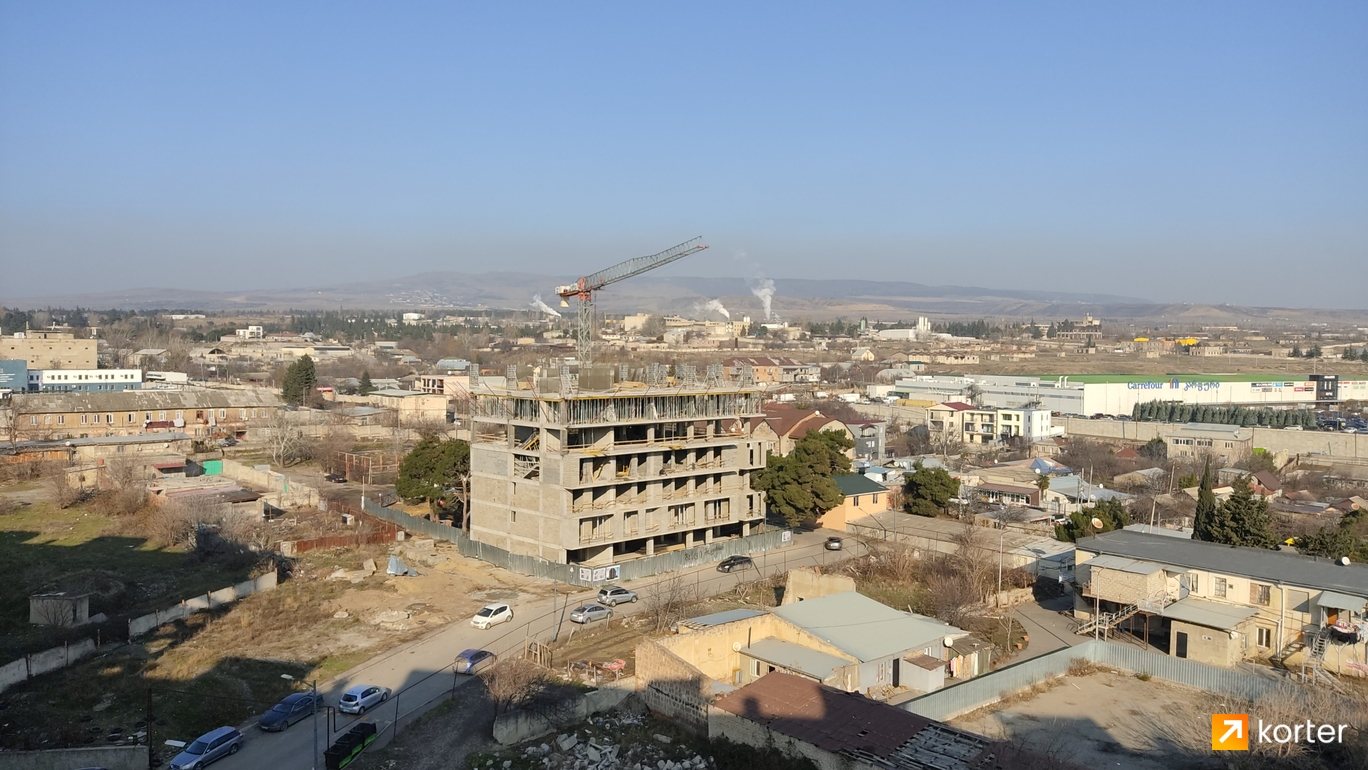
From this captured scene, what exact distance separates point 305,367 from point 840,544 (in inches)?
1806

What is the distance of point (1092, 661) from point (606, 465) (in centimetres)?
1430

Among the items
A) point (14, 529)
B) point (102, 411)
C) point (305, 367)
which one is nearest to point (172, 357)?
point (305, 367)

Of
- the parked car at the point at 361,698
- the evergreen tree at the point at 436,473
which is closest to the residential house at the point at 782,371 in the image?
the evergreen tree at the point at 436,473

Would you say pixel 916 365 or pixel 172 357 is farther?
pixel 916 365

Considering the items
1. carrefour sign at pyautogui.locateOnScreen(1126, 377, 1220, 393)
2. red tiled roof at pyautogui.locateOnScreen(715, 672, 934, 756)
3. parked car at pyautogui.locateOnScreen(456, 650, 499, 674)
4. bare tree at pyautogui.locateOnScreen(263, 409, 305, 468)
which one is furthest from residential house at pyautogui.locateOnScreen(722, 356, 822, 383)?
red tiled roof at pyautogui.locateOnScreen(715, 672, 934, 756)

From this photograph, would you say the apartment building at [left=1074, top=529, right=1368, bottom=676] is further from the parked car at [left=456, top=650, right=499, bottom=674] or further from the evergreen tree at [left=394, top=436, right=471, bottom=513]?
the evergreen tree at [left=394, top=436, right=471, bottom=513]

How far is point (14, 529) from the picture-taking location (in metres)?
32.7

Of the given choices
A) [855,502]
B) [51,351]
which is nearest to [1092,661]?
[855,502]

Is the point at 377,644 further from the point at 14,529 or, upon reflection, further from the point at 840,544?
the point at 14,529

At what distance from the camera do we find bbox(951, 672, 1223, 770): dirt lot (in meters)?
16.8

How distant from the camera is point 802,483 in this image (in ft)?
112

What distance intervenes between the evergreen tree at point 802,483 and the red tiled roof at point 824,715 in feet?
55.2

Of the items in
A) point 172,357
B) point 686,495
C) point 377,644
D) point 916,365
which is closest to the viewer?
point 377,644

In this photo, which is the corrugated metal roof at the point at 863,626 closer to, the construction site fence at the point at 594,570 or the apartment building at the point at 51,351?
the construction site fence at the point at 594,570
